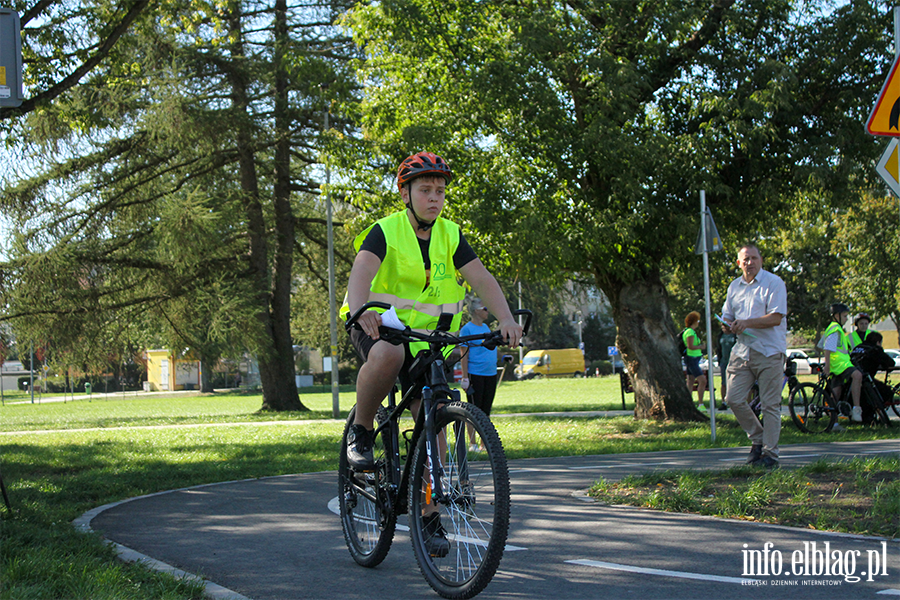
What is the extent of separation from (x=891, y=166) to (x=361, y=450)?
440 centimetres

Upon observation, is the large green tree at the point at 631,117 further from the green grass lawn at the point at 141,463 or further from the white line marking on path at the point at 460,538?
the white line marking on path at the point at 460,538

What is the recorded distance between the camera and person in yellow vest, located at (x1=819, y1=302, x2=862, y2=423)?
12.7 metres

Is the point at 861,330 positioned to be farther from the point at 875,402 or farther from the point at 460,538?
the point at 460,538

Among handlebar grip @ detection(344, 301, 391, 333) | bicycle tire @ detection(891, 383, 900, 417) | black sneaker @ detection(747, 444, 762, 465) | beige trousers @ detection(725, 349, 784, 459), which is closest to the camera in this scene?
handlebar grip @ detection(344, 301, 391, 333)

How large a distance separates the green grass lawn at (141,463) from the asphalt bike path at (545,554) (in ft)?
1.15

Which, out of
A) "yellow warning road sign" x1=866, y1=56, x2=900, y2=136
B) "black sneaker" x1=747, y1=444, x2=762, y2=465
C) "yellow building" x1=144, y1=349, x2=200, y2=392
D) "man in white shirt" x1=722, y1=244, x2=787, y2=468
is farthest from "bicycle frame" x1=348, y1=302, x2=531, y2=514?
"yellow building" x1=144, y1=349, x2=200, y2=392

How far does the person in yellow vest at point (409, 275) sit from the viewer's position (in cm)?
431

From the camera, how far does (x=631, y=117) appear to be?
13.6 meters

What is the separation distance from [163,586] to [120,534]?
75.9 inches

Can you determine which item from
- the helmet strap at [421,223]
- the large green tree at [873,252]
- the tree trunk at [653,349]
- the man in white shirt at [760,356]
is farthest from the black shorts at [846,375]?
the large green tree at [873,252]

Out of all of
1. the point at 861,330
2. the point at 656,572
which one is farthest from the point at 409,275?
the point at 861,330

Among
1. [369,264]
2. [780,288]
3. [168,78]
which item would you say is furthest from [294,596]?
[168,78]

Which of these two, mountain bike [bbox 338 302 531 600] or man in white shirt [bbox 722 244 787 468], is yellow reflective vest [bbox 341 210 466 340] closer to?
mountain bike [bbox 338 302 531 600]

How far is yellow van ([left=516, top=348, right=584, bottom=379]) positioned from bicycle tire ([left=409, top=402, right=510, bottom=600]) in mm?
58969
